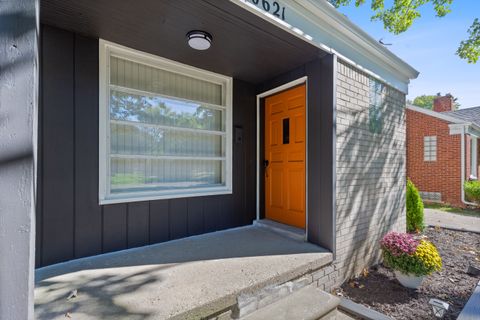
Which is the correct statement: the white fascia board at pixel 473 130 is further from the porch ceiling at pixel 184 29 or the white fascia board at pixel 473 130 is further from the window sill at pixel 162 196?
the window sill at pixel 162 196

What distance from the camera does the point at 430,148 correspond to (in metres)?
9.79

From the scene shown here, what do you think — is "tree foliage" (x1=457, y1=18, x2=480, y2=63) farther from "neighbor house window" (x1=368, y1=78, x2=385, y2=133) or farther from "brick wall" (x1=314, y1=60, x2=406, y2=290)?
"neighbor house window" (x1=368, y1=78, x2=385, y2=133)

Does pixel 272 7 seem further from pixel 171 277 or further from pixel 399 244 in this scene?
pixel 399 244

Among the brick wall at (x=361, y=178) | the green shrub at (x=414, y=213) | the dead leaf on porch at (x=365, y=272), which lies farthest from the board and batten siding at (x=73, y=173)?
the green shrub at (x=414, y=213)

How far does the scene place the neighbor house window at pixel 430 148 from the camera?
380 inches

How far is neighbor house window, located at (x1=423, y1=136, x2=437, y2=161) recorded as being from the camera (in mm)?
9648

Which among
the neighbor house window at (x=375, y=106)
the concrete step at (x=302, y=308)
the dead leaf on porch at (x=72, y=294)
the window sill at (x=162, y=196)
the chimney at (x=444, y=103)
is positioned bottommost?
the concrete step at (x=302, y=308)

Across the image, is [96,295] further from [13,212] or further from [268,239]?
[268,239]

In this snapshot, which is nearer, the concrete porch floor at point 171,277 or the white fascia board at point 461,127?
the concrete porch floor at point 171,277

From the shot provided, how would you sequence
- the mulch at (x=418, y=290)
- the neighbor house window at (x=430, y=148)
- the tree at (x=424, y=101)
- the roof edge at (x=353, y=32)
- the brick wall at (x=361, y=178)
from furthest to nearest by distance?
the tree at (x=424, y=101)
the neighbor house window at (x=430, y=148)
the brick wall at (x=361, y=178)
the roof edge at (x=353, y=32)
the mulch at (x=418, y=290)

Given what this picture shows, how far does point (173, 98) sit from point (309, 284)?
9.12 ft

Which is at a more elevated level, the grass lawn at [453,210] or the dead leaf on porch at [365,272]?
the dead leaf on porch at [365,272]

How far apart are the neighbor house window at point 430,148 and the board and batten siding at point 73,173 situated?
1057 centimetres

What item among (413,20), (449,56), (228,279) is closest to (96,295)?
(228,279)
